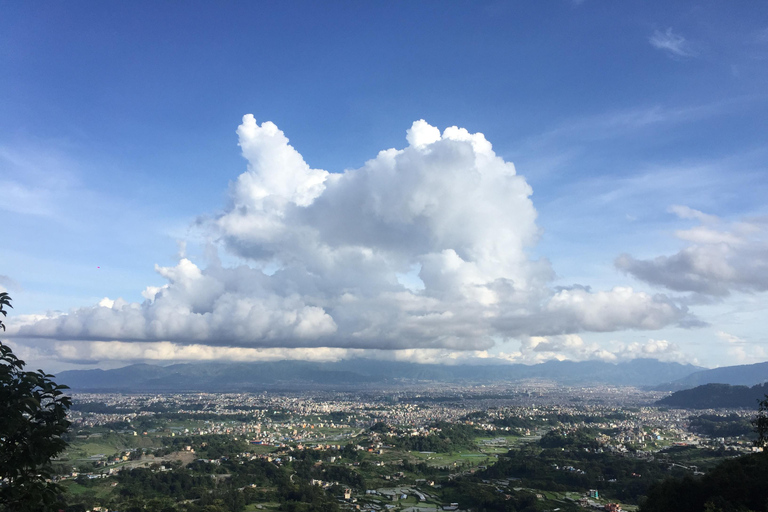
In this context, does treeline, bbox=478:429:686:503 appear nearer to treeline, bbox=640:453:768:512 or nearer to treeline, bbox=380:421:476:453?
treeline, bbox=380:421:476:453

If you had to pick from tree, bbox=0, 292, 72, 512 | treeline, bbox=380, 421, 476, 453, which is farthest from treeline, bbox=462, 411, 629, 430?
tree, bbox=0, 292, 72, 512

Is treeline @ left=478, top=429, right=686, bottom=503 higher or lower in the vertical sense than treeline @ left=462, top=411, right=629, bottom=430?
higher

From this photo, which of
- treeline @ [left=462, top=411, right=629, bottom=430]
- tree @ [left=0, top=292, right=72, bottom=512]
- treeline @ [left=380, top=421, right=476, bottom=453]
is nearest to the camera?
tree @ [left=0, top=292, right=72, bottom=512]

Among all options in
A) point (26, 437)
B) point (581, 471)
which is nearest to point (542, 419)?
point (581, 471)

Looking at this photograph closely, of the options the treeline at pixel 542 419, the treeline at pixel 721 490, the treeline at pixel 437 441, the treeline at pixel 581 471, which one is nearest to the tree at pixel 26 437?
the treeline at pixel 721 490

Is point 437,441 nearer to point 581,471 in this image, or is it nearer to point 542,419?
point 581,471

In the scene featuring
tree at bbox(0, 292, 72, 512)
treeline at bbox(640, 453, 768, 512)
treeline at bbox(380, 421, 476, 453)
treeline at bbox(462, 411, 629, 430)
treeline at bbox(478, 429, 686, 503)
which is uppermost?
tree at bbox(0, 292, 72, 512)

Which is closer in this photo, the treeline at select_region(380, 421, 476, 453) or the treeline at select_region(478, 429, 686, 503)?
the treeline at select_region(478, 429, 686, 503)

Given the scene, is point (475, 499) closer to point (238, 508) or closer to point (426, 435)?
point (238, 508)

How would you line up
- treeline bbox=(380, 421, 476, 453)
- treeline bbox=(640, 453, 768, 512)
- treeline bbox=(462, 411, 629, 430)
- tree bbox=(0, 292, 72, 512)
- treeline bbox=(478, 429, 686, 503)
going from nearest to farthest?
1. tree bbox=(0, 292, 72, 512)
2. treeline bbox=(640, 453, 768, 512)
3. treeline bbox=(478, 429, 686, 503)
4. treeline bbox=(380, 421, 476, 453)
5. treeline bbox=(462, 411, 629, 430)

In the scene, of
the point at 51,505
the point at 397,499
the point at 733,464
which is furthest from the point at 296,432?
the point at 51,505
